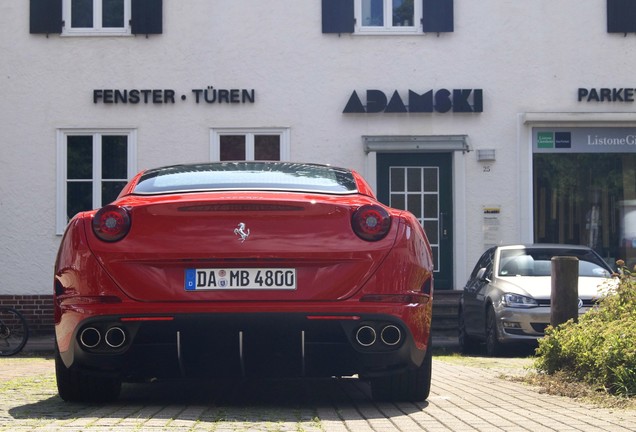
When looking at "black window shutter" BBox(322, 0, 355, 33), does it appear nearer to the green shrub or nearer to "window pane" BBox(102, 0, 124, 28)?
"window pane" BBox(102, 0, 124, 28)

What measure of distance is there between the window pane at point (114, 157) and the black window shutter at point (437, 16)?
17.3 feet

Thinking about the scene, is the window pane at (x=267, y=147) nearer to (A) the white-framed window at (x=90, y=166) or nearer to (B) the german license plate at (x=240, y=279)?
(A) the white-framed window at (x=90, y=166)

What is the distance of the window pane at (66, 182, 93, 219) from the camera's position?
20.5m

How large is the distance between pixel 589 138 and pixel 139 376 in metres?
15.1

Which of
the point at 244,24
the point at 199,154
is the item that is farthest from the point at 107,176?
the point at 244,24

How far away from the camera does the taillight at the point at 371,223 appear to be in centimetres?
682

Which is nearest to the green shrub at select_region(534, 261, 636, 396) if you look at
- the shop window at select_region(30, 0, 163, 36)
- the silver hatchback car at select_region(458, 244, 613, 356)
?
the silver hatchback car at select_region(458, 244, 613, 356)

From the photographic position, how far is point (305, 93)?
2059 cm

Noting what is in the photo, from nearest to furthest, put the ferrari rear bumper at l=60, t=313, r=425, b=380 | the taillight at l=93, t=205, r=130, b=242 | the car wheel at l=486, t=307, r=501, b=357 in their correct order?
the ferrari rear bumper at l=60, t=313, r=425, b=380
the taillight at l=93, t=205, r=130, b=242
the car wheel at l=486, t=307, r=501, b=357

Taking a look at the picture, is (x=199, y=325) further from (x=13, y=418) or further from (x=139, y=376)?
(x=13, y=418)

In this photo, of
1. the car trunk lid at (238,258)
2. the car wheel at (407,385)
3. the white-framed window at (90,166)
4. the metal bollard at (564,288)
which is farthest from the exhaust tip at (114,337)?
the white-framed window at (90,166)

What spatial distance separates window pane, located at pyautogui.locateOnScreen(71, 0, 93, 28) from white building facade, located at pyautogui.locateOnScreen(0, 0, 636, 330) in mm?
28

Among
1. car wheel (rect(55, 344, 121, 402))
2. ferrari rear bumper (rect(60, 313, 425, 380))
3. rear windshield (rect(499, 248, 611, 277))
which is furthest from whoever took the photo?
rear windshield (rect(499, 248, 611, 277))

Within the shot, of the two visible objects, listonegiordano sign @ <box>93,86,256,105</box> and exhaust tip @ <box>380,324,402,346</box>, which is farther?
listonegiordano sign @ <box>93,86,256,105</box>
